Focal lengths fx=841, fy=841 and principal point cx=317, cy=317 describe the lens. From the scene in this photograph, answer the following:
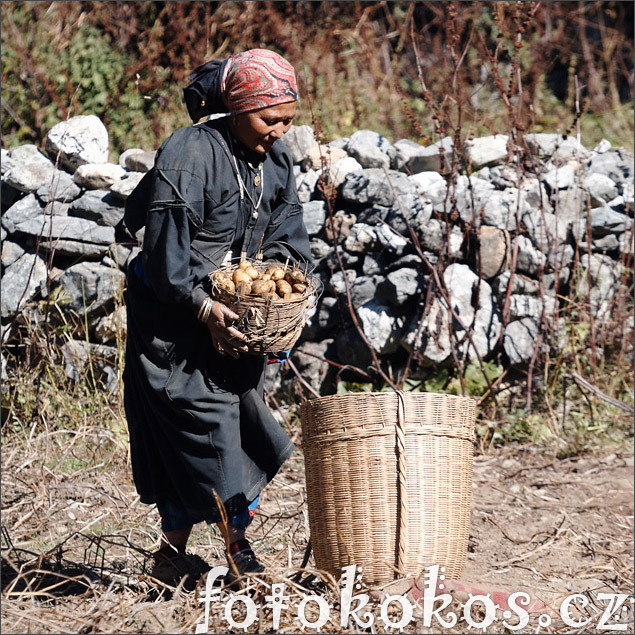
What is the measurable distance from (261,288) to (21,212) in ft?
10.7

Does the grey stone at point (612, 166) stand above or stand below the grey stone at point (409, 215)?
above

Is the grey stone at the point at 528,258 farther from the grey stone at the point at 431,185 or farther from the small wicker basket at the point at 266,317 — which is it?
the small wicker basket at the point at 266,317

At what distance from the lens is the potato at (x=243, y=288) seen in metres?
2.67

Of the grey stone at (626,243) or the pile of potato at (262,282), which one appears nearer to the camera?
the pile of potato at (262,282)

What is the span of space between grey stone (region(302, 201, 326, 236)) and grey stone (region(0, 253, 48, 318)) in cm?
166

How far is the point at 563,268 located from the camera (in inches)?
214

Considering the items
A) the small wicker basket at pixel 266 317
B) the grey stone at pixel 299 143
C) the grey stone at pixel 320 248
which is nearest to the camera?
the small wicker basket at pixel 266 317

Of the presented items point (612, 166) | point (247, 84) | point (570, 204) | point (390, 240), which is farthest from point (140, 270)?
point (612, 166)

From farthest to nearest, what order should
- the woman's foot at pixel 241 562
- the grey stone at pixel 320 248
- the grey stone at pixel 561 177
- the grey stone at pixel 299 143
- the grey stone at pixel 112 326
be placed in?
1. the grey stone at pixel 299 143
2. the grey stone at pixel 561 177
3. the grey stone at pixel 320 248
4. the grey stone at pixel 112 326
5. the woman's foot at pixel 241 562

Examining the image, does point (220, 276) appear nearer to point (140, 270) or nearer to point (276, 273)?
point (276, 273)

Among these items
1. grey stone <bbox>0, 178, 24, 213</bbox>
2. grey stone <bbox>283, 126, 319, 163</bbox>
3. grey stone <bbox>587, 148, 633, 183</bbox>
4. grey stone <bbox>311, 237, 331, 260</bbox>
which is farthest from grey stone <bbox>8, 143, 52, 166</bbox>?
grey stone <bbox>587, 148, 633, 183</bbox>

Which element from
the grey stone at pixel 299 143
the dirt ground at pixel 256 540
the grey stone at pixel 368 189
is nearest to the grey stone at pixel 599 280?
the dirt ground at pixel 256 540

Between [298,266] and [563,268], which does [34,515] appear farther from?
[563,268]

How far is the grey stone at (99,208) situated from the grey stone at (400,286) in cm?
171
